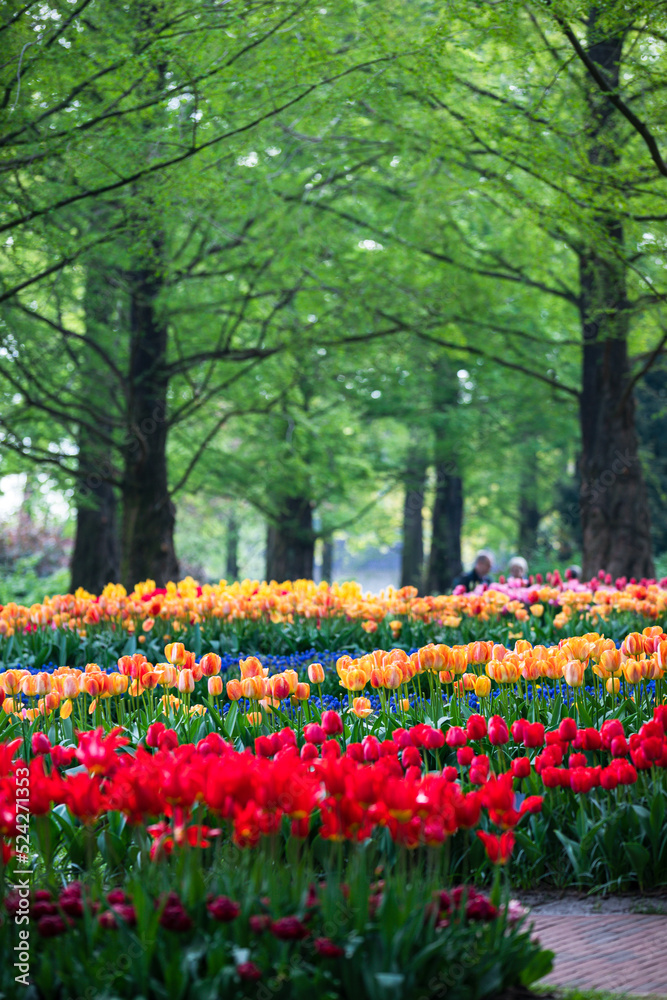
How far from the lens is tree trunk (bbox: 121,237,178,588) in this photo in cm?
1012

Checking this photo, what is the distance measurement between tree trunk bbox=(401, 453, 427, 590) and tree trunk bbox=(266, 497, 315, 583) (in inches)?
98.5

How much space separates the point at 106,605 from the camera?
261 inches

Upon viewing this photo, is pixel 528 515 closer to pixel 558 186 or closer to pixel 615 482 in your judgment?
pixel 615 482

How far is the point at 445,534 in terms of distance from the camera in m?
17.9

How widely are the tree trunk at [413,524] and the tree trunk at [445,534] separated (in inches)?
16.0

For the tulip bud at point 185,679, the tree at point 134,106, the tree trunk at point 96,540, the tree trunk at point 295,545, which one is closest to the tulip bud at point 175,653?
the tulip bud at point 185,679

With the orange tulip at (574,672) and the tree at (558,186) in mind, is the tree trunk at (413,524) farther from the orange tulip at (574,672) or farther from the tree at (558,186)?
the orange tulip at (574,672)

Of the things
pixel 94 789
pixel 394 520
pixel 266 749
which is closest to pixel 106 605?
pixel 266 749

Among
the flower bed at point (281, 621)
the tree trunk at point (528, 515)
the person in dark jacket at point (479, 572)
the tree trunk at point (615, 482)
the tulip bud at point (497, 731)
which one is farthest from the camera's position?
the tree trunk at point (528, 515)

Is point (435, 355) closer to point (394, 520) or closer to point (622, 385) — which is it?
point (622, 385)

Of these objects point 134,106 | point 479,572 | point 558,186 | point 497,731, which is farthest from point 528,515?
point 497,731

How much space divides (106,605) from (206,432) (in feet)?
23.4

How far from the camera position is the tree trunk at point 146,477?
10.1 m

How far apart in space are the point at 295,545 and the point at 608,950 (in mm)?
13933
